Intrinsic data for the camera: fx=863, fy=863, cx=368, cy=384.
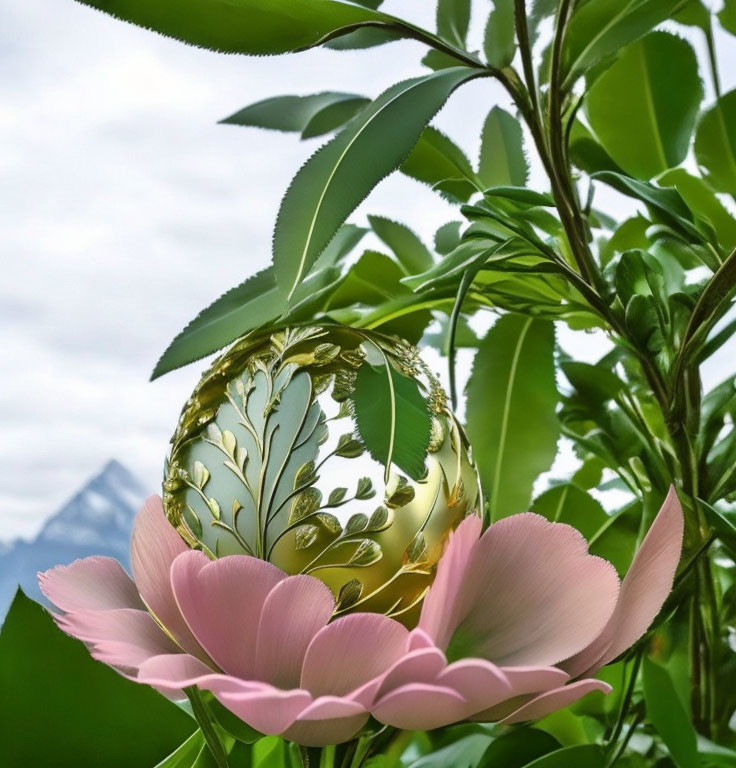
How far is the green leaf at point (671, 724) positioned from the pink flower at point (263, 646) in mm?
146

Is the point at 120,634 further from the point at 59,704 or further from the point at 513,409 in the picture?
the point at 513,409

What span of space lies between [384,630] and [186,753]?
123 mm

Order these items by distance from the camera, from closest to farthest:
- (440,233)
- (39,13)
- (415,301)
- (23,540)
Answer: (415,301)
(440,233)
(39,13)
(23,540)

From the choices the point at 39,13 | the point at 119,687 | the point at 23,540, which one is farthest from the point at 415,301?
the point at 23,540

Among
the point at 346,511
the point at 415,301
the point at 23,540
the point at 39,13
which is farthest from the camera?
the point at 23,540

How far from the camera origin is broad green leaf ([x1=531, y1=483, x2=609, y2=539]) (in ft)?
1.55

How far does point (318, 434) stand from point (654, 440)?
230mm

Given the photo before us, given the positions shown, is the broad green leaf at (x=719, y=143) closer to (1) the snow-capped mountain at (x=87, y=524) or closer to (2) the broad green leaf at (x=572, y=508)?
(2) the broad green leaf at (x=572, y=508)

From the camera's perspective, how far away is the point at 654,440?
0.43 m

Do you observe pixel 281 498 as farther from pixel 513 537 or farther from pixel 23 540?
pixel 23 540

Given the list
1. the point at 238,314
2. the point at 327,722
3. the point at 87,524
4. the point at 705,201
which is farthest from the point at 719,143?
the point at 87,524

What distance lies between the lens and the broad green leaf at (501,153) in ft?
1.57

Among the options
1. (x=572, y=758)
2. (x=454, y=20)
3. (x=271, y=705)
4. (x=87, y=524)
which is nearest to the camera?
(x=271, y=705)

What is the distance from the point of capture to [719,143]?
477mm
